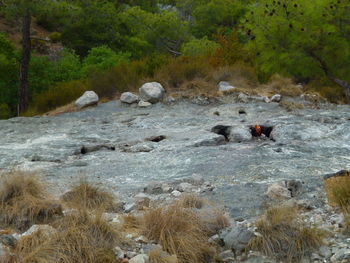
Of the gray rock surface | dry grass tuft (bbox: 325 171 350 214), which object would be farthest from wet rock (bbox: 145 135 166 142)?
dry grass tuft (bbox: 325 171 350 214)

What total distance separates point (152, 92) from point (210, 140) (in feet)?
13.8

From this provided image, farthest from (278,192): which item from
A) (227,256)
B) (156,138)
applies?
(156,138)

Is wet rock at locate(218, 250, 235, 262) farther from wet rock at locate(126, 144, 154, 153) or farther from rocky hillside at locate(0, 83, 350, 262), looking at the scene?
wet rock at locate(126, 144, 154, 153)

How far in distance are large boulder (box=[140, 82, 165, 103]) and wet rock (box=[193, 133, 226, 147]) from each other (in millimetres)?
3754

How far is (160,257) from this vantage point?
4094 millimetres

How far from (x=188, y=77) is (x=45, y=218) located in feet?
30.7

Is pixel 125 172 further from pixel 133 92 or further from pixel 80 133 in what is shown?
pixel 133 92

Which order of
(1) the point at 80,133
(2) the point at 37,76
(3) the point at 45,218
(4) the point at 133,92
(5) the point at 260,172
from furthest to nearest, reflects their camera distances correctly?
1. (2) the point at 37,76
2. (4) the point at 133,92
3. (1) the point at 80,133
4. (5) the point at 260,172
5. (3) the point at 45,218

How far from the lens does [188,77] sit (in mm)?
13695

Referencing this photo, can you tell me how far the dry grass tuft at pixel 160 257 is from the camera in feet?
13.3

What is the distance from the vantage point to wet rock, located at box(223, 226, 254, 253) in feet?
14.3

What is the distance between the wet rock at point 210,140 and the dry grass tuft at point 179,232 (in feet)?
11.7

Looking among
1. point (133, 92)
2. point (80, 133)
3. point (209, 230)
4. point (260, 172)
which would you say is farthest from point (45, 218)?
point (133, 92)

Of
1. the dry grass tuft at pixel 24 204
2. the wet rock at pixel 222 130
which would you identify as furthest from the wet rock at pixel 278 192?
the wet rock at pixel 222 130
